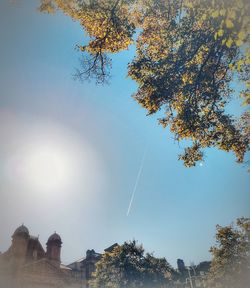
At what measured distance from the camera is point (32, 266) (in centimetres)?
3634

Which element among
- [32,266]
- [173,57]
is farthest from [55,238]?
[173,57]

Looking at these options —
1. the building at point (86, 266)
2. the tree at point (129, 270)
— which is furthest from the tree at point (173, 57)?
the building at point (86, 266)

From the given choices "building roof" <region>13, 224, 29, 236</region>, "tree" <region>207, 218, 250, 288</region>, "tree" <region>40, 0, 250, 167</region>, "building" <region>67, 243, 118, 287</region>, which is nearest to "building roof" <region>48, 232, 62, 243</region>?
"building roof" <region>13, 224, 29, 236</region>

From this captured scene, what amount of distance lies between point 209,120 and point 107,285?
26596 millimetres

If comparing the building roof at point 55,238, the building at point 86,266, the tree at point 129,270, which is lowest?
the tree at point 129,270

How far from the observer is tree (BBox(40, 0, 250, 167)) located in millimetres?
11617

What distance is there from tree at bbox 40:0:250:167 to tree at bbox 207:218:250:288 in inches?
905

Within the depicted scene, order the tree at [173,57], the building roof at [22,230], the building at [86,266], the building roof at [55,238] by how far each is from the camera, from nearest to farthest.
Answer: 1. the tree at [173,57]
2. the building roof at [22,230]
3. the building roof at [55,238]
4. the building at [86,266]

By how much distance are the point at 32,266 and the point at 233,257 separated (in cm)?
2764

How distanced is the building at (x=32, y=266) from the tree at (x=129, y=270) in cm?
911

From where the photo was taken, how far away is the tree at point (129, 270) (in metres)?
30.0

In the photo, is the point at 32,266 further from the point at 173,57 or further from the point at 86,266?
the point at 173,57

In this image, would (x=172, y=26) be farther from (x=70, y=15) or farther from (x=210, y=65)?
(x=70, y=15)

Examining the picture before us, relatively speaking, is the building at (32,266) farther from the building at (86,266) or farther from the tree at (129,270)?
the tree at (129,270)
